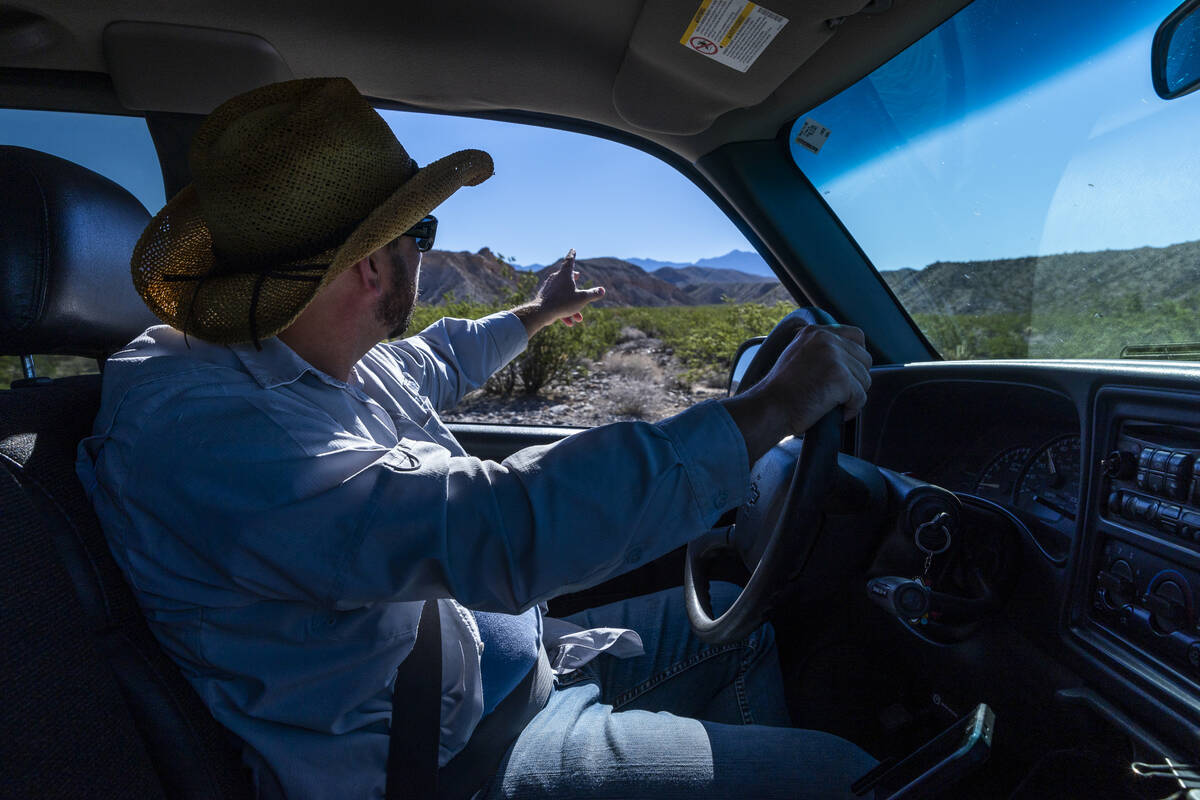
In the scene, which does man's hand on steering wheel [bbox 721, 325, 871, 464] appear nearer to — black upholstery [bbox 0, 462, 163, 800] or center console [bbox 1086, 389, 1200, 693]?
center console [bbox 1086, 389, 1200, 693]

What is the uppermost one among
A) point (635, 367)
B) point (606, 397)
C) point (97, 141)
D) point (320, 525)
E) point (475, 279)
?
point (97, 141)

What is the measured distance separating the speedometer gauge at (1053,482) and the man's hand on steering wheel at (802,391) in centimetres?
76

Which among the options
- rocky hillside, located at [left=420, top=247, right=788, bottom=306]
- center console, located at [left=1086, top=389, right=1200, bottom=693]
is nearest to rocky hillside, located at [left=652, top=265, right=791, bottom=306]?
rocky hillside, located at [left=420, top=247, right=788, bottom=306]

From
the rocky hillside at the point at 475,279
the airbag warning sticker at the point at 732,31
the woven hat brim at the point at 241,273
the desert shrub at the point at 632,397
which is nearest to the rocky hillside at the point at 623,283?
the rocky hillside at the point at 475,279

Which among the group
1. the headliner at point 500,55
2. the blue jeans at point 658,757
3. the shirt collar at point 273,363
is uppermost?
the headliner at point 500,55

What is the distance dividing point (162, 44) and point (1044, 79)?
2247 millimetres

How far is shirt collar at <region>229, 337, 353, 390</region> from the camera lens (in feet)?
3.73

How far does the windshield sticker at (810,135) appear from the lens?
221 centimetres

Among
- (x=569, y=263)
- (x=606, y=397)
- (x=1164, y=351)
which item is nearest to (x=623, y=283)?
(x=606, y=397)

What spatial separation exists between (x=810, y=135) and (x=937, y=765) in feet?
6.02

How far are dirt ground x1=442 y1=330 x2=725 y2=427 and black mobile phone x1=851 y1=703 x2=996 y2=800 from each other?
1905 millimetres

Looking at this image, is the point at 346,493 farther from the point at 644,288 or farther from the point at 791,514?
the point at 644,288

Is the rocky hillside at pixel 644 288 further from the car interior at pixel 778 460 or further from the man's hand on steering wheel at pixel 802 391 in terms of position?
the man's hand on steering wheel at pixel 802 391

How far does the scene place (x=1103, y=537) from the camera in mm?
1308
